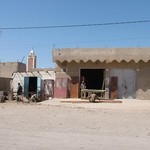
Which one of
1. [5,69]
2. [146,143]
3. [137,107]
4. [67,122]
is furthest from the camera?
[5,69]

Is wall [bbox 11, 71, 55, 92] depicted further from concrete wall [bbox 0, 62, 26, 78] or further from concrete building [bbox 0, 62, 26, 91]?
concrete wall [bbox 0, 62, 26, 78]

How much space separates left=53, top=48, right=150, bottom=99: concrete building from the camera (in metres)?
29.5

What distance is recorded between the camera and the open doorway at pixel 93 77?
1241 inches

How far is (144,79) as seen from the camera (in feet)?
97.3

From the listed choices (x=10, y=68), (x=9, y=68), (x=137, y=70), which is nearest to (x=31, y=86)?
(x=137, y=70)

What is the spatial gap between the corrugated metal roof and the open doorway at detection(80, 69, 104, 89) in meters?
1.48

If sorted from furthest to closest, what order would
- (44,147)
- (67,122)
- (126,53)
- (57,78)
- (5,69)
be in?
(5,69) → (57,78) → (126,53) → (67,122) → (44,147)

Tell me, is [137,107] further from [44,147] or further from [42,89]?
[44,147]

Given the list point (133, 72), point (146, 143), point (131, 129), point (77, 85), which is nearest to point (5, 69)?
point (77, 85)

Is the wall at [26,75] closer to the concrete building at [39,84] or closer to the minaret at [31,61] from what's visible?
the concrete building at [39,84]

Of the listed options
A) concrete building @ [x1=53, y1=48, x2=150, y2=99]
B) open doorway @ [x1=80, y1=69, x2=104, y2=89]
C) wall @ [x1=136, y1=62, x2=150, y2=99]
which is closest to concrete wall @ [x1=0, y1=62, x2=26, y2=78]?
open doorway @ [x1=80, y1=69, x2=104, y2=89]

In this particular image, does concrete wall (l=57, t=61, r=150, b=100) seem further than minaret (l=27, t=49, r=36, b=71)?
No

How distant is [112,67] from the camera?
30.5 meters

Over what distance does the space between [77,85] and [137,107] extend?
337 inches
